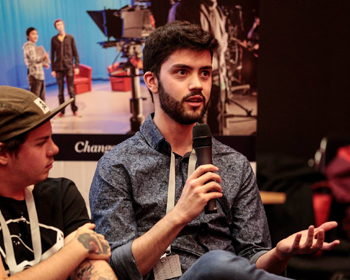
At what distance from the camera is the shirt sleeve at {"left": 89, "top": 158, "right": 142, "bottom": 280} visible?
1.73 metres

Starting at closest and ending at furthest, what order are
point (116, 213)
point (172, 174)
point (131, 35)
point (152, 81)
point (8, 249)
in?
point (8, 249), point (116, 213), point (172, 174), point (152, 81), point (131, 35)

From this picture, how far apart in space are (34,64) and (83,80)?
0.41 metres

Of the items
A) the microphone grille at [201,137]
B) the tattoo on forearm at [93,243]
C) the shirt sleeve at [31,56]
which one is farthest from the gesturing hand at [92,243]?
the shirt sleeve at [31,56]

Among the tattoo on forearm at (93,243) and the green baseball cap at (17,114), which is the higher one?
the green baseball cap at (17,114)

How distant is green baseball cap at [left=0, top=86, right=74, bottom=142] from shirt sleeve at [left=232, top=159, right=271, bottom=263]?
3.11 feet

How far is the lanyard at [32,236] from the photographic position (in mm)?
1465

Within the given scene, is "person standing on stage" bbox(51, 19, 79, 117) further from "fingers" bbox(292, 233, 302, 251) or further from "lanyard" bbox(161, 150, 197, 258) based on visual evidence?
"fingers" bbox(292, 233, 302, 251)

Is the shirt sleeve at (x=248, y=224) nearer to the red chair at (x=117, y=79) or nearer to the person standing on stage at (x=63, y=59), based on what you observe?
the red chair at (x=117, y=79)

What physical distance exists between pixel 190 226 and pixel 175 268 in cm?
19

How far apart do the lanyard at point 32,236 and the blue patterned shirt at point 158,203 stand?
1.12ft

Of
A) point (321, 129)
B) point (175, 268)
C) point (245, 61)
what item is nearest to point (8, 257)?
point (175, 268)

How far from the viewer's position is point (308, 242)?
1.64 m

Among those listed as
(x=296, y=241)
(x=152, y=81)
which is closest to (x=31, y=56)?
(x=152, y=81)

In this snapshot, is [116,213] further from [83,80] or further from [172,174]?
[83,80]
